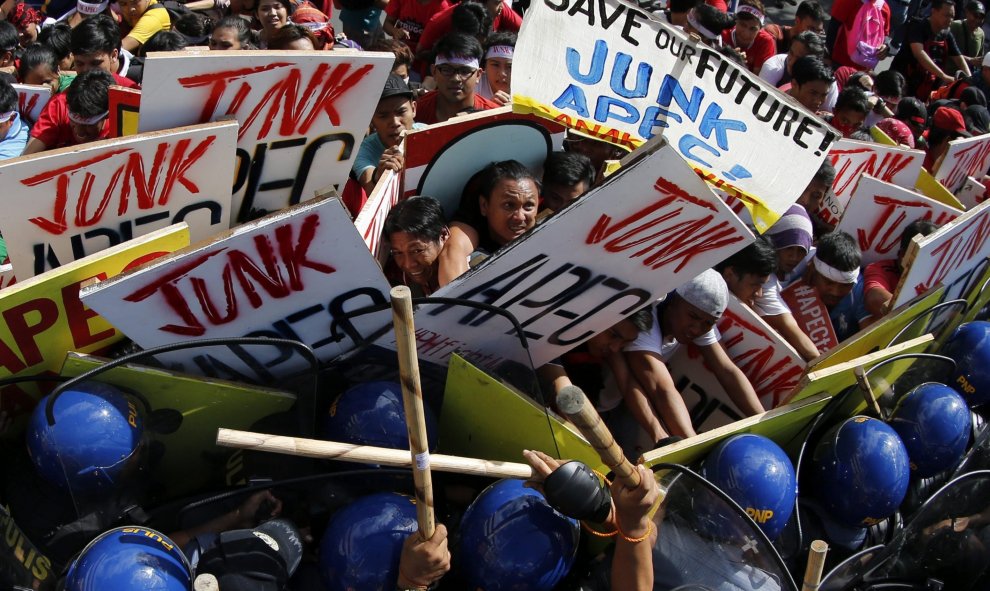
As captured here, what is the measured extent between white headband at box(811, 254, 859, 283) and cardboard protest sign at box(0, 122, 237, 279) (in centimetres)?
303

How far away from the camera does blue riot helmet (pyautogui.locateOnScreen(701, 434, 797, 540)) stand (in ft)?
9.75

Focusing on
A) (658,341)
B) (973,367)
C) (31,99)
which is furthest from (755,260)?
(31,99)

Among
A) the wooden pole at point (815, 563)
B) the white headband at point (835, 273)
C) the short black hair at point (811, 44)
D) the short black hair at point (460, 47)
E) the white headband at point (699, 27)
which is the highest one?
the wooden pole at point (815, 563)

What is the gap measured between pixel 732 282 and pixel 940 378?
38.8 inches

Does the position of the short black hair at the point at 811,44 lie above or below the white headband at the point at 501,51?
below

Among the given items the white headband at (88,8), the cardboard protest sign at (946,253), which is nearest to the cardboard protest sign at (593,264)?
the cardboard protest sign at (946,253)

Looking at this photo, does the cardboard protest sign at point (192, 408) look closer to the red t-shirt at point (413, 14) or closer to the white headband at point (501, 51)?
the white headband at point (501, 51)

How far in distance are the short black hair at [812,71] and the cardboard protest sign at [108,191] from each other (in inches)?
176

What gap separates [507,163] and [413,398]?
6.85 feet

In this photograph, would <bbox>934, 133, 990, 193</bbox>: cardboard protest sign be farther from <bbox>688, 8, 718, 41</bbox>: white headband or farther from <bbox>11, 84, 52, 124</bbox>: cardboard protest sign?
<bbox>11, 84, 52, 124</bbox>: cardboard protest sign

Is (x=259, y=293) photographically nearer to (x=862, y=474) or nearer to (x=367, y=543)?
(x=367, y=543)

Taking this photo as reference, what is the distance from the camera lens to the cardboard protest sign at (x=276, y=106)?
307cm

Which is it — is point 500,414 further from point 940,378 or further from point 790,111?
point 940,378

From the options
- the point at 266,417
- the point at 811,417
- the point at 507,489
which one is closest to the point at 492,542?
the point at 507,489
